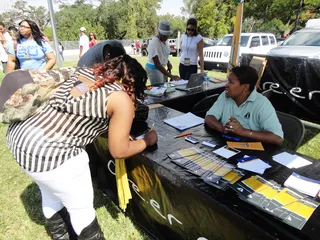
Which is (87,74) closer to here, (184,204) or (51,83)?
(51,83)

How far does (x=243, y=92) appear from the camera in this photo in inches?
74.5

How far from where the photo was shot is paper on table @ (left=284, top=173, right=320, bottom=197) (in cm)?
107

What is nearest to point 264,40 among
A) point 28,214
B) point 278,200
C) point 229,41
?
point 229,41

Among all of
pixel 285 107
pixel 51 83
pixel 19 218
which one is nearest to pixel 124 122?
pixel 51 83

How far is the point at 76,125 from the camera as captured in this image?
109 centimetres

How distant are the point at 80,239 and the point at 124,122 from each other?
2.65 feet

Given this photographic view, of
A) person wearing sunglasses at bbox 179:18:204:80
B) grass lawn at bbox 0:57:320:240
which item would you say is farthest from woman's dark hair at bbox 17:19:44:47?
person wearing sunglasses at bbox 179:18:204:80

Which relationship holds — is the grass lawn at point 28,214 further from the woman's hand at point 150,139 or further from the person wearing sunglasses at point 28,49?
the person wearing sunglasses at point 28,49

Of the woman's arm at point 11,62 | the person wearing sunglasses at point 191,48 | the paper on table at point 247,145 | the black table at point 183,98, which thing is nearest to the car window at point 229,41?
the person wearing sunglasses at point 191,48

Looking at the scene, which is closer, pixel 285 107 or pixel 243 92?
pixel 243 92

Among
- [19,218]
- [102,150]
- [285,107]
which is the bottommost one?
[19,218]

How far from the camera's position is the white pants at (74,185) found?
1106mm

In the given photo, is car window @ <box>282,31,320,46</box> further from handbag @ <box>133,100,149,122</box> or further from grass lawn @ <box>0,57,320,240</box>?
grass lawn @ <box>0,57,320,240</box>

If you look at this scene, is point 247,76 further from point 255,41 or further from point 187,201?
point 255,41
